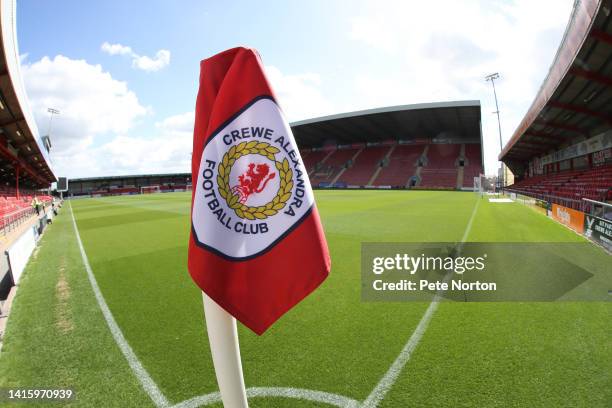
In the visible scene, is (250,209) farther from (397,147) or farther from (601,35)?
(397,147)

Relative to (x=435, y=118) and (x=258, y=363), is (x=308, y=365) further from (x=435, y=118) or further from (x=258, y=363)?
(x=435, y=118)

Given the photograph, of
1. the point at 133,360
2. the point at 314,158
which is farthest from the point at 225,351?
the point at 314,158

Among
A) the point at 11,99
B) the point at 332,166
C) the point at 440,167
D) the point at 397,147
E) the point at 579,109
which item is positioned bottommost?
the point at 440,167

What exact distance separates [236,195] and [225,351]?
0.82 metres

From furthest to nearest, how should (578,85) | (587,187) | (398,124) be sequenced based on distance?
(398,124) → (587,187) → (578,85)

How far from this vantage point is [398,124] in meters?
55.3

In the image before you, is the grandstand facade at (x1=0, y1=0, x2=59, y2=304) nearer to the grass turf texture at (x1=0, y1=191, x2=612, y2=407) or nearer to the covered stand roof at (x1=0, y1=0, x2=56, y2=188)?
the covered stand roof at (x1=0, y1=0, x2=56, y2=188)

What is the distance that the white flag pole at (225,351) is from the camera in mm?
1648

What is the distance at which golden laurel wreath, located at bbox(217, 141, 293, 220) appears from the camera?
152 centimetres

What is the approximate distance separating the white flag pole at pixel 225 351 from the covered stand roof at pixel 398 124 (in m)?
47.1

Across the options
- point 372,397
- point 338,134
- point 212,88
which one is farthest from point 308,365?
point 338,134

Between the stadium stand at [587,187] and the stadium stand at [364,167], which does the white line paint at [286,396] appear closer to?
the stadium stand at [587,187]

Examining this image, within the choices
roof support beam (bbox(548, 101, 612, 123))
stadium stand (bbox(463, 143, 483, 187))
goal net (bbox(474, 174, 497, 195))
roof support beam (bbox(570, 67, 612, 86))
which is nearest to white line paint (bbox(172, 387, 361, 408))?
roof support beam (bbox(570, 67, 612, 86))

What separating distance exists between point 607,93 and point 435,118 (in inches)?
1354
